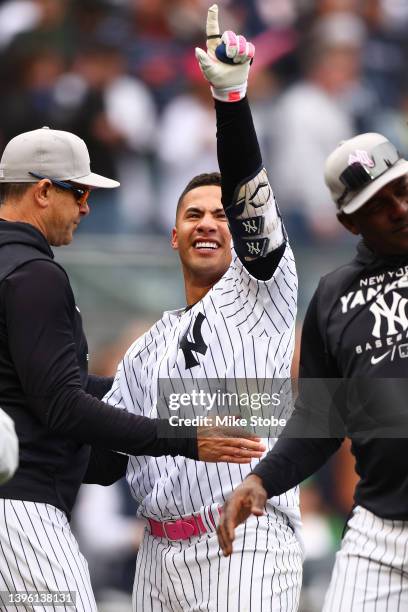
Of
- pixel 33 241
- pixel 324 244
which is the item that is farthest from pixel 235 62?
pixel 324 244

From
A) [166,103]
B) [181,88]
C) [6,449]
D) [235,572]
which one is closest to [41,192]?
[235,572]

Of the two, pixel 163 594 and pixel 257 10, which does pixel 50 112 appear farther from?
pixel 163 594

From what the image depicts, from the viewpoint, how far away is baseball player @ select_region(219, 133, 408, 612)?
358 cm

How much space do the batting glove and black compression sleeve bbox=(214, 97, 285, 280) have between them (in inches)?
1.5

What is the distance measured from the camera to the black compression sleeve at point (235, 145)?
3.97 m

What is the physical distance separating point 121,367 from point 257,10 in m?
4.18

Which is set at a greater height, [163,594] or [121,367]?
[121,367]

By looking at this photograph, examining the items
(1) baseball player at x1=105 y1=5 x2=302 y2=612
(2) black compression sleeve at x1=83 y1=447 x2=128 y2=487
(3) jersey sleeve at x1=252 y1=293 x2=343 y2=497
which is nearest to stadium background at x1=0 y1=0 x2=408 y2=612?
(2) black compression sleeve at x1=83 y1=447 x2=128 y2=487

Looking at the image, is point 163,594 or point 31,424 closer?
point 31,424

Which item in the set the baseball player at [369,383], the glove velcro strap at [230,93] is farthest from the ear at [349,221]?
the glove velcro strap at [230,93]

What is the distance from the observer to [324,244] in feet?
25.4

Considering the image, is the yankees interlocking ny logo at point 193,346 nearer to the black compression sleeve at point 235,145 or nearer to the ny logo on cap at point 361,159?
the black compression sleeve at point 235,145

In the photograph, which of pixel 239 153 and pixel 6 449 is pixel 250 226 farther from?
pixel 6 449

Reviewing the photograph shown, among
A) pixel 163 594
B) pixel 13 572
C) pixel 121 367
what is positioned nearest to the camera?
pixel 13 572
